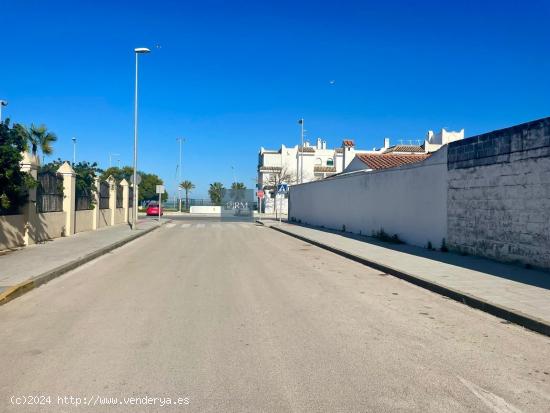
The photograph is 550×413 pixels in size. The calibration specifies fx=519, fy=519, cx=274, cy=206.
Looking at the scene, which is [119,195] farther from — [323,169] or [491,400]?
[323,169]

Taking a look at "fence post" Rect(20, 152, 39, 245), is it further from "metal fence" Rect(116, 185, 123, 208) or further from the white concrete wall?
"metal fence" Rect(116, 185, 123, 208)

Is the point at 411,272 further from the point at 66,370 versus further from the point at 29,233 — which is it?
the point at 29,233

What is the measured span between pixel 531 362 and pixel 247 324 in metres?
3.48

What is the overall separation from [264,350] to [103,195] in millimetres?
26384

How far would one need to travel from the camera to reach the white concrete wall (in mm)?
16547

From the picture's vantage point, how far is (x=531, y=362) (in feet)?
18.4

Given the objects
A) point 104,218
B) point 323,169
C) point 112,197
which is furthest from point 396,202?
point 323,169

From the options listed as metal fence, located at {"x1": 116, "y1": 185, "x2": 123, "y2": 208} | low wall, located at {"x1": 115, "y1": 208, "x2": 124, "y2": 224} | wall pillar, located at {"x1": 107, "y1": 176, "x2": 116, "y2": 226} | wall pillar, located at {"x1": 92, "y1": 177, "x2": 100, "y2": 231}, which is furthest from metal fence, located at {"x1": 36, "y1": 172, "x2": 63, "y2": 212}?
metal fence, located at {"x1": 116, "y1": 185, "x2": 123, "y2": 208}

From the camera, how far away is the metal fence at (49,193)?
18234 millimetres

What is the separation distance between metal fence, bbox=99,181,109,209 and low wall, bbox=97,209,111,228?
29cm

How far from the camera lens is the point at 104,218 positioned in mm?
30547

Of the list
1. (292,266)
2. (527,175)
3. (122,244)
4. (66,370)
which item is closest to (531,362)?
(66,370)

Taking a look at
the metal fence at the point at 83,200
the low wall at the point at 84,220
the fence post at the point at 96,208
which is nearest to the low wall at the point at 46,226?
the low wall at the point at 84,220

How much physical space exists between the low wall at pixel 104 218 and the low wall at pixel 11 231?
12169 millimetres
